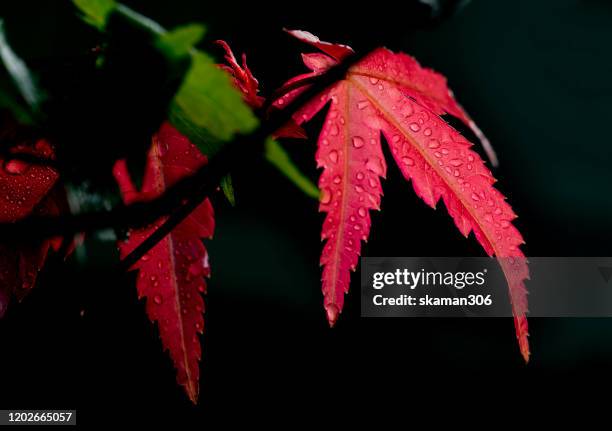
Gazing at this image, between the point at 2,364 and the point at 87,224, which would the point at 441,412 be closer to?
the point at 2,364

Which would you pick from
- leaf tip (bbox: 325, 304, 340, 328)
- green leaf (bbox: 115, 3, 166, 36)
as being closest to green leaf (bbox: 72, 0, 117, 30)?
green leaf (bbox: 115, 3, 166, 36)

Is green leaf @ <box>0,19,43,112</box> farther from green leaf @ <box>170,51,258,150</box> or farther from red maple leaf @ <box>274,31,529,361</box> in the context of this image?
red maple leaf @ <box>274,31,529,361</box>

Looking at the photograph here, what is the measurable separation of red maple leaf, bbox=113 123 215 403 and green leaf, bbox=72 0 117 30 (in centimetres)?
21

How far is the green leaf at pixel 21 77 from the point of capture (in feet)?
0.73

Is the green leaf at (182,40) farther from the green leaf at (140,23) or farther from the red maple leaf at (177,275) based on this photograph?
the red maple leaf at (177,275)

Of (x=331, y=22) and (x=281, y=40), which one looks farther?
(x=331, y=22)

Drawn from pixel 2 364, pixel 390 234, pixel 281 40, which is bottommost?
pixel 390 234

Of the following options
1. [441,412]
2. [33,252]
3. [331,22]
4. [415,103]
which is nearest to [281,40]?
[331,22]

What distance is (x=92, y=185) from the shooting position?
0.80 feet

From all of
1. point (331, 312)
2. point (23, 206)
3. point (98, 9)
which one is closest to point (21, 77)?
point (98, 9)

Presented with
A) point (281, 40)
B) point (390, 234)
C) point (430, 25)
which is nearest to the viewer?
point (430, 25)

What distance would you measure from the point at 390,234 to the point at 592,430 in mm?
965

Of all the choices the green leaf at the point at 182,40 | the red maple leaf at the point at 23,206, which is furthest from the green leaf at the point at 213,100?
the red maple leaf at the point at 23,206

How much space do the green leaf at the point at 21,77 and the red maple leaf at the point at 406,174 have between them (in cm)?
23
